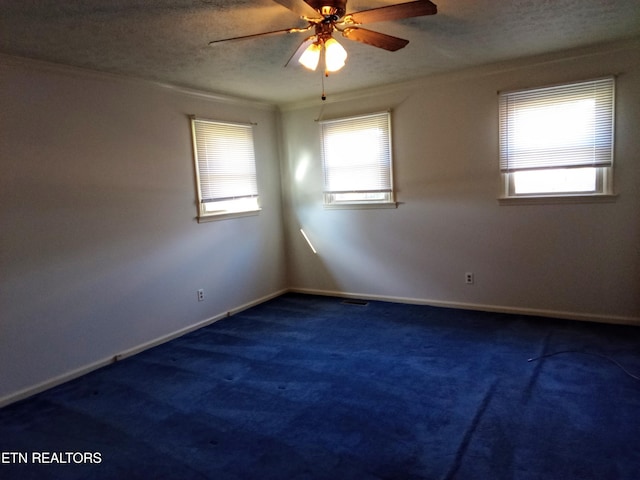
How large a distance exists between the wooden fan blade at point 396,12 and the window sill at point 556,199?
2429 mm

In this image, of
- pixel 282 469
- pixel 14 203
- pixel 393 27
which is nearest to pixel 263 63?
pixel 393 27

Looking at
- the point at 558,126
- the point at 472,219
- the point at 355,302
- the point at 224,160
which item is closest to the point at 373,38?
the point at 558,126

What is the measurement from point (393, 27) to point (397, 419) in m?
2.54

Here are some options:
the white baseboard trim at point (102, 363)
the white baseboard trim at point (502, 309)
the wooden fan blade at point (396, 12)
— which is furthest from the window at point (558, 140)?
the white baseboard trim at point (102, 363)

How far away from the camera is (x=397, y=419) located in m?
2.58

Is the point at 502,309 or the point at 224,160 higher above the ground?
the point at 224,160

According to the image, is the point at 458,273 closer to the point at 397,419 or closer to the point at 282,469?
the point at 397,419

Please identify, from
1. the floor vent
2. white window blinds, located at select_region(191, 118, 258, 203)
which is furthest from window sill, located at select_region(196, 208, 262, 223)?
the floor vent

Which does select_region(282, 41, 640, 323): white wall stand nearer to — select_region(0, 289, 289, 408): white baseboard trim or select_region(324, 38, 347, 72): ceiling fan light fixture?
select_region(0, 289, 289, 408): white baseboard trim

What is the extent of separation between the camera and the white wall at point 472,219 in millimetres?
3793

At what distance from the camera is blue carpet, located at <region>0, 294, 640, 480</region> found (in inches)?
86.9

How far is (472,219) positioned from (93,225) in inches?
139

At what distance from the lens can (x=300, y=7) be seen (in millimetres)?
2213

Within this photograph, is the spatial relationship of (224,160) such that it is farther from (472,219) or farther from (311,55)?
(472,219)
